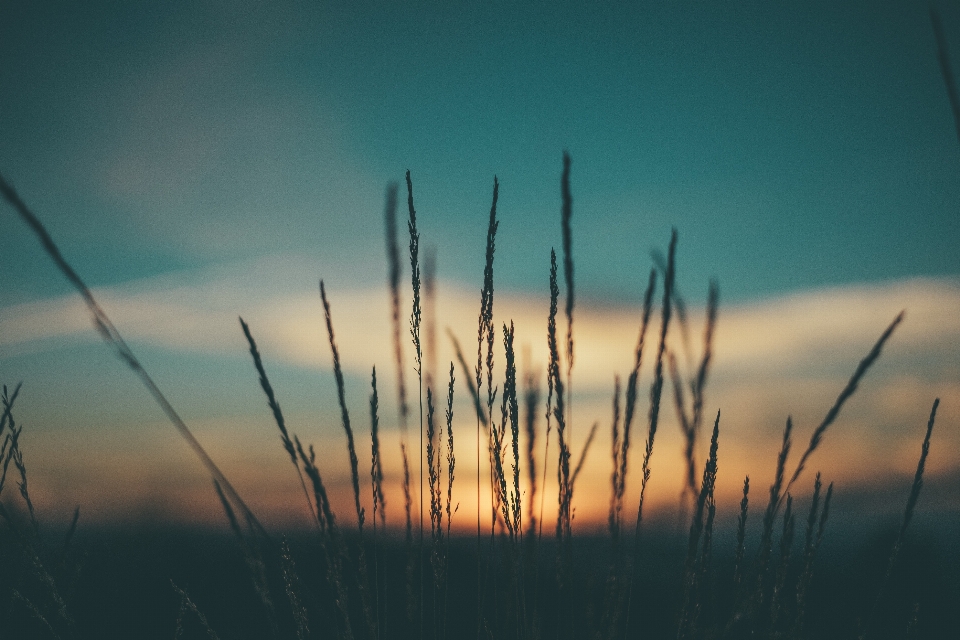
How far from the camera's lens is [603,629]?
1373 mm

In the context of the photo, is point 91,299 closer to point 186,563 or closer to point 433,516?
point 433,516

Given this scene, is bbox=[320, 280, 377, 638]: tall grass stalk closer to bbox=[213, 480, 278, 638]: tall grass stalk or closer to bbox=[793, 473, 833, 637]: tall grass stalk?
bbox=[213, 480, 278, 638]: tall grass stalk

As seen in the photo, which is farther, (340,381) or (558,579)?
(558,579)

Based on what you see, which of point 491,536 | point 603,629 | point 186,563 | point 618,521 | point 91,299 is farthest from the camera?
point 186,563

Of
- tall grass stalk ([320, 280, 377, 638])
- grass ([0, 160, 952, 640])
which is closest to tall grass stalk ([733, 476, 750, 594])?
grass ([0, 160, 952, 640])

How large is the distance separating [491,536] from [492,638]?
0.87 ft

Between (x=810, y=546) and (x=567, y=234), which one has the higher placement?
(x=567, y=234)

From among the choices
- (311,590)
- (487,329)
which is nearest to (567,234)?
(487,329)

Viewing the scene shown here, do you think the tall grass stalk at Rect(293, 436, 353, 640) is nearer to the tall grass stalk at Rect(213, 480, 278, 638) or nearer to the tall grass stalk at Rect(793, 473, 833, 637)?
the tall grass stalk at Rect(213, 480, 278, 638)

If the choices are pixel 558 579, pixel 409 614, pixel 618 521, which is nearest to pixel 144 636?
pixel 409 614

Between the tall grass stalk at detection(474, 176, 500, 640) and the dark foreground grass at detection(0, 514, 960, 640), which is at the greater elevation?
the tall grass stalk at detection(474, 176, 500, 640)

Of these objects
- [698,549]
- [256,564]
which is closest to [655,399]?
[698,549]

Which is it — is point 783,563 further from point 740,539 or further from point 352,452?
point 352,452

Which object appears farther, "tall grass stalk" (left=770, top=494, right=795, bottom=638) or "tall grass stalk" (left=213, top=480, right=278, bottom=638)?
"tall grass stalk" (left=770, top=494, right=795, bottom=638)
